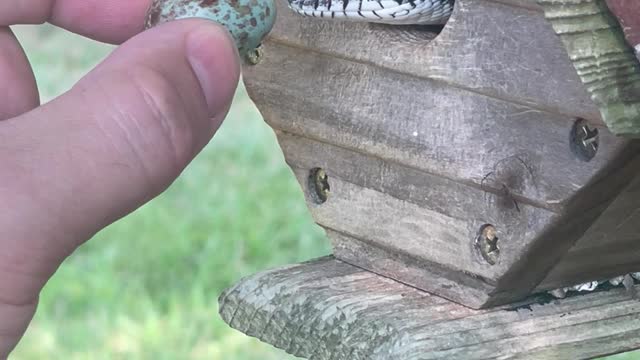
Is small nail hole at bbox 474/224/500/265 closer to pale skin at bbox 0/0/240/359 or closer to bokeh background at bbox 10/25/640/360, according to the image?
pale skin at bbox 0/0/240/359

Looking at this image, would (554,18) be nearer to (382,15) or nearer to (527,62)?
(527,62)

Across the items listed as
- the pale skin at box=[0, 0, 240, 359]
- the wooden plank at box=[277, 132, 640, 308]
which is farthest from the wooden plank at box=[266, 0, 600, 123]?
the pale skin at box=[0, 0, 240, 359]

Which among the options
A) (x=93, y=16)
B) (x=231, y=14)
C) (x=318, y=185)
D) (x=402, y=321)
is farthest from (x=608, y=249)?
(x=93, y=16)

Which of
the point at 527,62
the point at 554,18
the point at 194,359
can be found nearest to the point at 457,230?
the point at 527,62

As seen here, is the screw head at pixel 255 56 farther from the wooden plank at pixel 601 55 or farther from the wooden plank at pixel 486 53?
the wooden plank at pixel 601 55

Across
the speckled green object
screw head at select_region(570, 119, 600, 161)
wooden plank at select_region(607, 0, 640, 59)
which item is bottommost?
the speckled green object

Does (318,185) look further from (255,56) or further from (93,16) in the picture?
(93,16)
